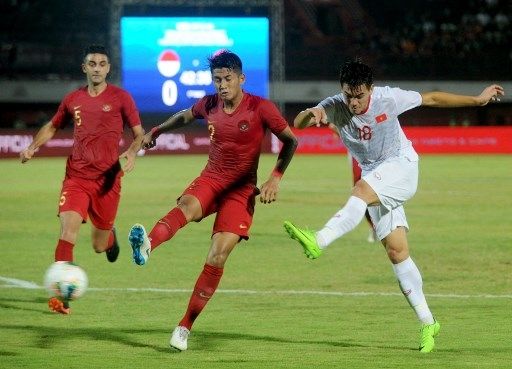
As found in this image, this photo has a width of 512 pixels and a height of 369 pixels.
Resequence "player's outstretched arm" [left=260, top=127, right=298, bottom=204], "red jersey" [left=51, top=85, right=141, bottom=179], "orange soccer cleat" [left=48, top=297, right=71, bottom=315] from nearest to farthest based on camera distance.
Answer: "player's outstretched arm" [left=260, top=127, right=298, bottom=204] < "orange soccer cleat" [left=48, top=297, right=71, bottom=315] < "red jersey" [left=51, top=85, right=141, bottom=179]

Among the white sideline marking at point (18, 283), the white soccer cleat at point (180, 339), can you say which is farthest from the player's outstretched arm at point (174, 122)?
the white sideline marking at point (18, 283)

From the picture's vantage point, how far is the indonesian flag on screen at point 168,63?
37.9 metres

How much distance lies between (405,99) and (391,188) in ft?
2.35

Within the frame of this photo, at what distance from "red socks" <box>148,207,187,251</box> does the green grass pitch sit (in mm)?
867

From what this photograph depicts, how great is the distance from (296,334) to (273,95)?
31.7 metres

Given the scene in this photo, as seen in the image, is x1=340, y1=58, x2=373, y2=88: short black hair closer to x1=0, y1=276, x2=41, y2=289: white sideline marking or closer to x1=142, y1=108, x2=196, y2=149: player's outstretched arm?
x1=142, y1=108, x2=196, y2=149: player's outstretched arm

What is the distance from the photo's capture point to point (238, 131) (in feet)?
28.9

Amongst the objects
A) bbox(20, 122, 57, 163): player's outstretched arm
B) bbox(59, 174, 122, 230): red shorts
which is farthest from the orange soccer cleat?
bbox(20, 122, 57, 163): player's outstretched arm

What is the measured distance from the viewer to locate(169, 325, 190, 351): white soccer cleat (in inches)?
333

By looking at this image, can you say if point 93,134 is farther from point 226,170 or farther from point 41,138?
point 226,170

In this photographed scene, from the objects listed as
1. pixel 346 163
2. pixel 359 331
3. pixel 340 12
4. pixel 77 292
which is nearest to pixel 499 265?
pixel 359 331

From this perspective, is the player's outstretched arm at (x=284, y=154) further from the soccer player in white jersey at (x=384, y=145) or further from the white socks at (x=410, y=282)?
the white socks at (x=410, y=282)

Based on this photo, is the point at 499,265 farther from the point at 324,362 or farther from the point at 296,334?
the point at 324,362

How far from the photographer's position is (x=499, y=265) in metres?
14.3
